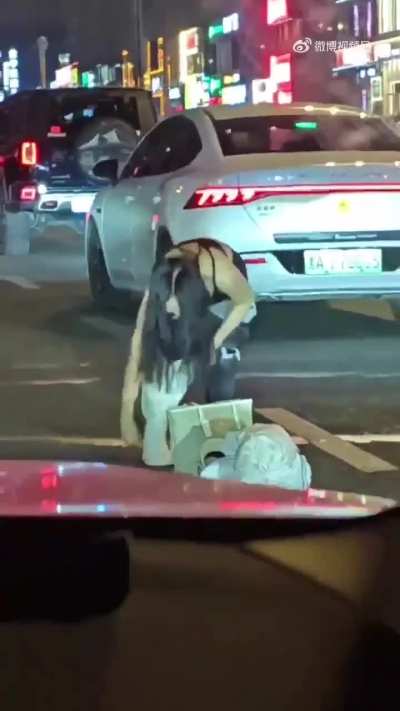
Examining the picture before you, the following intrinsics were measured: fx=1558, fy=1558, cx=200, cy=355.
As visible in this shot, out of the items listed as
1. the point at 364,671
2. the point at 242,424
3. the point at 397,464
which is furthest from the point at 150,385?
the point at 364,671

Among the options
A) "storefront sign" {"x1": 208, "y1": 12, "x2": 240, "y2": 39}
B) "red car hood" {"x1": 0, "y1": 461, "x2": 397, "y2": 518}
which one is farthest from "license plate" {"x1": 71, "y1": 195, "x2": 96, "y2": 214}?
"storefront sign" {"x1": 208, "y1": 12, "x2": 240, "y2": 39}

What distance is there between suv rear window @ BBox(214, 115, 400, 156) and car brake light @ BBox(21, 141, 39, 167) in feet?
30.9

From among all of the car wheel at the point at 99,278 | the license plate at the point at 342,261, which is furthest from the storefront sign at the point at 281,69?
the license plate at the point at 342,261

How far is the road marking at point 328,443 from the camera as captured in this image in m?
6.62

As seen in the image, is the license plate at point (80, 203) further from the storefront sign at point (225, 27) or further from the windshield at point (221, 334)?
the storefront sign at point (225, 27)

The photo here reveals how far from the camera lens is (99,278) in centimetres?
1229

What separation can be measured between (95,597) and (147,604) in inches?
4.0

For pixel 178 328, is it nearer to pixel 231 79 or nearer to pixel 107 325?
pixel 107 325

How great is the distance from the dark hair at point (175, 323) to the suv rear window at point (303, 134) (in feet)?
11.6

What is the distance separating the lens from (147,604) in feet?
9.71

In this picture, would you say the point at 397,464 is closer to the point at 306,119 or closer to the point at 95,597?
the point at 95,597

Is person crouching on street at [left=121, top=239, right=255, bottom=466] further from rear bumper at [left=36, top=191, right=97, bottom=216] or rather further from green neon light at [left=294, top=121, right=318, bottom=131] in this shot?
rear bumper at [left=36, top=191, right=97, bottom=216]

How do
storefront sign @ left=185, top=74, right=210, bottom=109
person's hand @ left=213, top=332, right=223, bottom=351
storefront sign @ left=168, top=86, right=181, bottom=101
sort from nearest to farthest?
person's hand @ left=213, top=332, right=223, bottom=351, storefront sign @ left=185, top=74, right=210, bottom=109, storefront sign @ left=168, top=86, right=181, bottom=101

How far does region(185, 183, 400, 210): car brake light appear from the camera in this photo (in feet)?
30.2
